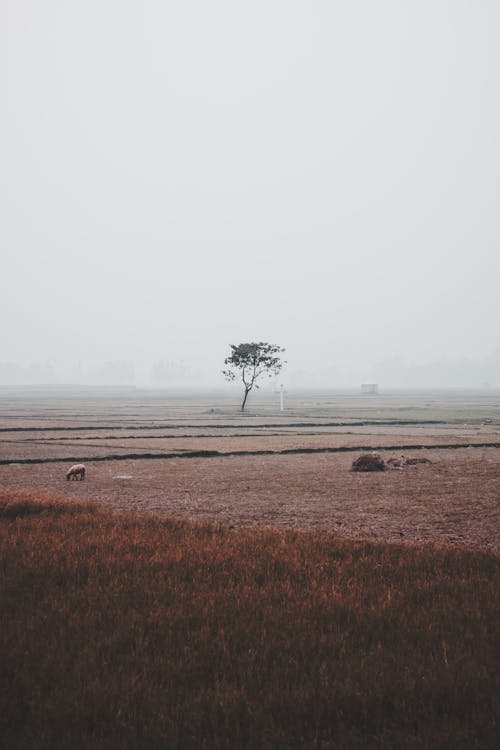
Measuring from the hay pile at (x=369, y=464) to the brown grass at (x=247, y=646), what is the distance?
1143cm

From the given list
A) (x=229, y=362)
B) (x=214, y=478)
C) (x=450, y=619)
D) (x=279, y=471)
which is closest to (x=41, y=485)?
(x=214, y=478)

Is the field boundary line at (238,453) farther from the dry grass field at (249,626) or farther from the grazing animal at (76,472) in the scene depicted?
the dry grass field at (249,626)

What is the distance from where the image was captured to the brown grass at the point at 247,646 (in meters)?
4.12

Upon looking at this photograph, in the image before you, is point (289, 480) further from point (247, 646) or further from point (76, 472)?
point (247, 646)

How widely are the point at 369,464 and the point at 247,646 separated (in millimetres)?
15480

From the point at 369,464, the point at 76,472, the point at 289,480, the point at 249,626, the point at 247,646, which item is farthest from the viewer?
the point at 369,464

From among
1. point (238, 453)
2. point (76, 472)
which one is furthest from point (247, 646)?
point (238, 453)

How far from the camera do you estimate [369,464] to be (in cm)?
2028

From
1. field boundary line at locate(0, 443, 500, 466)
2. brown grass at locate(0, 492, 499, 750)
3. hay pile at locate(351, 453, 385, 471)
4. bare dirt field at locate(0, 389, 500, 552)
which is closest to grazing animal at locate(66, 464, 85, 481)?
bare dirt field at locate(0, 389, 500, 552)

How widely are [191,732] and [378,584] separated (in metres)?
3.70

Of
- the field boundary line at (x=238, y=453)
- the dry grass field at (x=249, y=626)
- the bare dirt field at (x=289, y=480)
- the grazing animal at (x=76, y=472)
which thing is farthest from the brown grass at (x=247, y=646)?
the field boundary line at (x=238, y=453)

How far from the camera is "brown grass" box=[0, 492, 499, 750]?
412cm

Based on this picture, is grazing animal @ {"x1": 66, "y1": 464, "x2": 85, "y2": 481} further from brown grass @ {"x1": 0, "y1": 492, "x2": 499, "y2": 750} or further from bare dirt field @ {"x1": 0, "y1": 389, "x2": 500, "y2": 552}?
brown grass @ {"x1": 0, "y1": 492, "x2": 499, "y2": 750}

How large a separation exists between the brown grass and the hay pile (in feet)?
37.5
